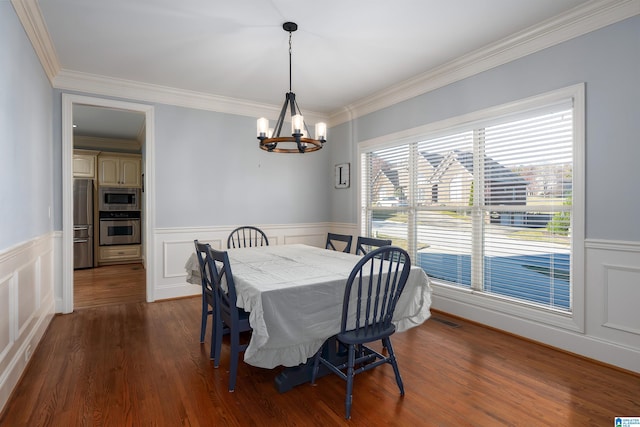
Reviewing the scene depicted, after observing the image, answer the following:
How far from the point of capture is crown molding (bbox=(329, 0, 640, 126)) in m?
2.43

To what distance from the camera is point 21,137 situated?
96.7 inches

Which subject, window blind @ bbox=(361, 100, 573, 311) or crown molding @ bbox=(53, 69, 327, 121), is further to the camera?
crown molding @ bbox=(53, 69, 327, 121)

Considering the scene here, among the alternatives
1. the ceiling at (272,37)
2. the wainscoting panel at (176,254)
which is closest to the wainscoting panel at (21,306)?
the wainscoting panel at (176,254)

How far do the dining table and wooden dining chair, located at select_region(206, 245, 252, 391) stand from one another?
7 centimetres

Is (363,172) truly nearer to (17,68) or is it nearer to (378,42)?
(378,42)

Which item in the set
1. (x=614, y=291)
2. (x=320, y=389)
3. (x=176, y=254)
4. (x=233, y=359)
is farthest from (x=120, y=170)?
(x=614, y=291)

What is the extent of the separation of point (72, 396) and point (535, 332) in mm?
3408

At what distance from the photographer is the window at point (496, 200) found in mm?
2787

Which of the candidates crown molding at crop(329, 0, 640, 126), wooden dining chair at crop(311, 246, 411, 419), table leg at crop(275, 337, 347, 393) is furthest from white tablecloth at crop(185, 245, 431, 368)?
crown molding at crop(329, 0, 640, 126)

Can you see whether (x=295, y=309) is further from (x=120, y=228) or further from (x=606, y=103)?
(x=120, y=228)

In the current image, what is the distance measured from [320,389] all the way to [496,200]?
231cm

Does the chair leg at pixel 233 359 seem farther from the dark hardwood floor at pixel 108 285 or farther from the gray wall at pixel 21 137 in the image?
the dark hardwood floor at pixel 108 285

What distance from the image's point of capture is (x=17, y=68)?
2.32 m

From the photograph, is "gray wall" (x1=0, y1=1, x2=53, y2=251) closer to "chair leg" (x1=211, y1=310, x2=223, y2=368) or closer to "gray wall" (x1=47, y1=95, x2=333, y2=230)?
"gray wall" (x1=47, y1=95, x2=333, y2=230)
